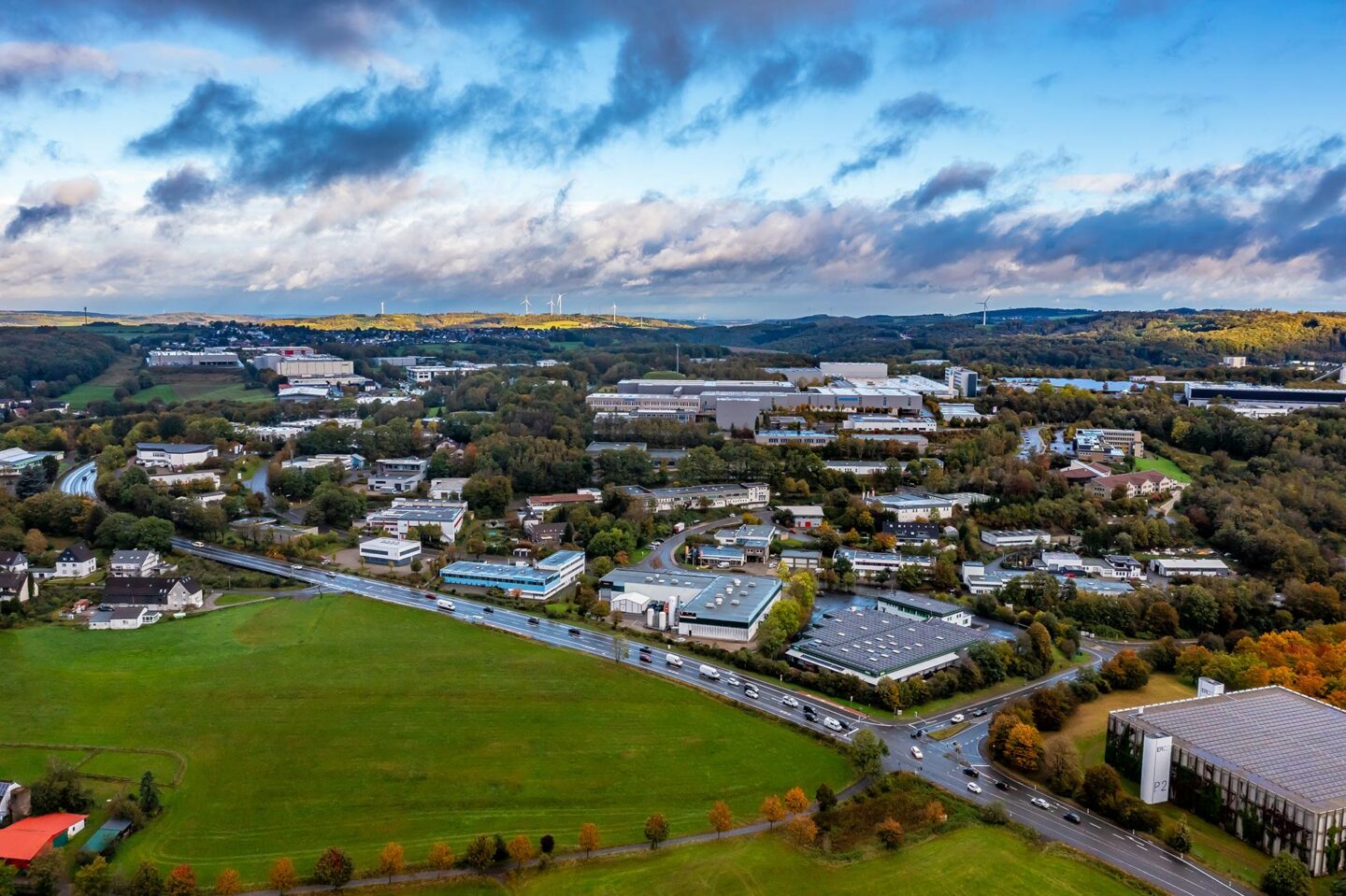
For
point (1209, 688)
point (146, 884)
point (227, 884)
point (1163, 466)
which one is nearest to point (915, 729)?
point (1209, 688)

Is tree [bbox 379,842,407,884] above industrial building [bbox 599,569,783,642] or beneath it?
beneath

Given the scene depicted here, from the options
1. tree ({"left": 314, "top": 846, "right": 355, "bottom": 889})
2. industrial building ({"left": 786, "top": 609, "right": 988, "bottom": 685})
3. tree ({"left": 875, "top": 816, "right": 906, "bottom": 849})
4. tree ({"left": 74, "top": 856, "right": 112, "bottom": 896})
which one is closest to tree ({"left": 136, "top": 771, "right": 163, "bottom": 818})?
tree ({"left": 74, "top": 856, "right": 112, "bottom": 896})

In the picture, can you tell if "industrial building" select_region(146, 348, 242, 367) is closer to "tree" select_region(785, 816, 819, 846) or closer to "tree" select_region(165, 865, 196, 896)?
"tree" select_region(165, 865, 196, 896)

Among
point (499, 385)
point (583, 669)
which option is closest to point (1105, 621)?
point (583, 669)

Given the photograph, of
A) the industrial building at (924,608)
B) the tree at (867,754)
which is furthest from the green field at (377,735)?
the industrial building at (924,608)

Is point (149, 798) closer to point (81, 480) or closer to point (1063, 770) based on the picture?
point (1063, 770)

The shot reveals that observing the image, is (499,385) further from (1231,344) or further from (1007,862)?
(1231,344)

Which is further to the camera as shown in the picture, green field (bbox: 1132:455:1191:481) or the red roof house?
green field (bbox: 1132:455:1191:481)
